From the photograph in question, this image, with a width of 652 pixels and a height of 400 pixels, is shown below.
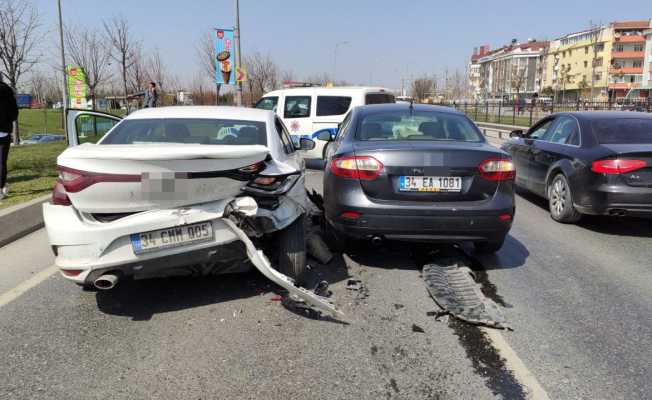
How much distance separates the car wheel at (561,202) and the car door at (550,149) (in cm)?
29

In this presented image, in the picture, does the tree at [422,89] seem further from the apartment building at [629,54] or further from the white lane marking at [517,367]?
the white lane marking at [517,367]

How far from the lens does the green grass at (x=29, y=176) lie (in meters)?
7.75

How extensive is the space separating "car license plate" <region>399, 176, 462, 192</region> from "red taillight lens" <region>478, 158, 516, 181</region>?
0.81 ft

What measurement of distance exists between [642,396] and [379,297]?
1952mm

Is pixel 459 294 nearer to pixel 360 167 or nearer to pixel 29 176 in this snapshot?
pixel 360 167

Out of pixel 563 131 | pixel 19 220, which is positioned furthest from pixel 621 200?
pixel 19 220

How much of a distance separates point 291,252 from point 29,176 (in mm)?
7775

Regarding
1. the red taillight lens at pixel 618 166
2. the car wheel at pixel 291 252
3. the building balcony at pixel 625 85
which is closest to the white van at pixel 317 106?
the red taillight lens at pixel 618 166

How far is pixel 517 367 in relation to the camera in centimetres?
312

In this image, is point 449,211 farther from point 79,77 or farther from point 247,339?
point 79,77

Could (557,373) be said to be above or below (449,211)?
below

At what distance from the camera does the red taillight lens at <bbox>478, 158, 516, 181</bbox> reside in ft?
15.1

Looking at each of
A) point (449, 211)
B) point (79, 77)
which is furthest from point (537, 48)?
point (449, 211)

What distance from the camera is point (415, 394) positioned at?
2824 millimetres
